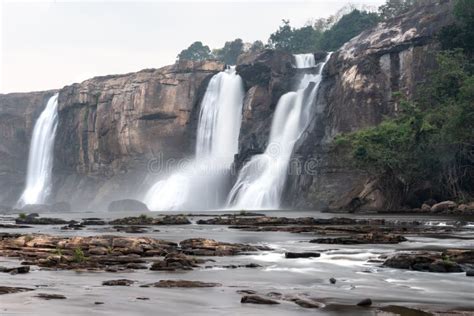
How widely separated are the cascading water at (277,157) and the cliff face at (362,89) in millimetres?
1639

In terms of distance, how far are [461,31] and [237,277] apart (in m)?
55.3

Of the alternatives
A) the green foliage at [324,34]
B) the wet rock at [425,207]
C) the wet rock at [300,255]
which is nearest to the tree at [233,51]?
the green foliage at [324,34]

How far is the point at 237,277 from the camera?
16.4 meters

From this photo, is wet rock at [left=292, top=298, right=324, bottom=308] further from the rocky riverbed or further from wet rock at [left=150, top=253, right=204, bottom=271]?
wet rock at [left=150, top=253, right=204, bottom=271]

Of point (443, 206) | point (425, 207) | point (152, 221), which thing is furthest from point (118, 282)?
point (425, 207)

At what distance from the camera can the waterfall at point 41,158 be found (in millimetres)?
109938

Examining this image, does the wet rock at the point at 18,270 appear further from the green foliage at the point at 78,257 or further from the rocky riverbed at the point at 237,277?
the green foliage at the point at 78,257

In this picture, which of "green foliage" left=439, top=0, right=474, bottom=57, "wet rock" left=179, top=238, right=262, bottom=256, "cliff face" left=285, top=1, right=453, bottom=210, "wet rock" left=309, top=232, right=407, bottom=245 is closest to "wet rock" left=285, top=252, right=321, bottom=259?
"wet rock" left=179, top=238, right=262, bottom=256

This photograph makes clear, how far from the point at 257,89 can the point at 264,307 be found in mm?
76649

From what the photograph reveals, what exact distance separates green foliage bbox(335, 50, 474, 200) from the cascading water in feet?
41.8

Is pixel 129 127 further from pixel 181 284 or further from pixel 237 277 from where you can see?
pixel 181 284

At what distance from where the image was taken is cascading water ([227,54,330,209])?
72375 mm

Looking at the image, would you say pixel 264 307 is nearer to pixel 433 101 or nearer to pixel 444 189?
pixel 444 189

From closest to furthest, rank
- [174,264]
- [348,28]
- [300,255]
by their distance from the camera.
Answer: [174,264], [300,255], [348,28]
